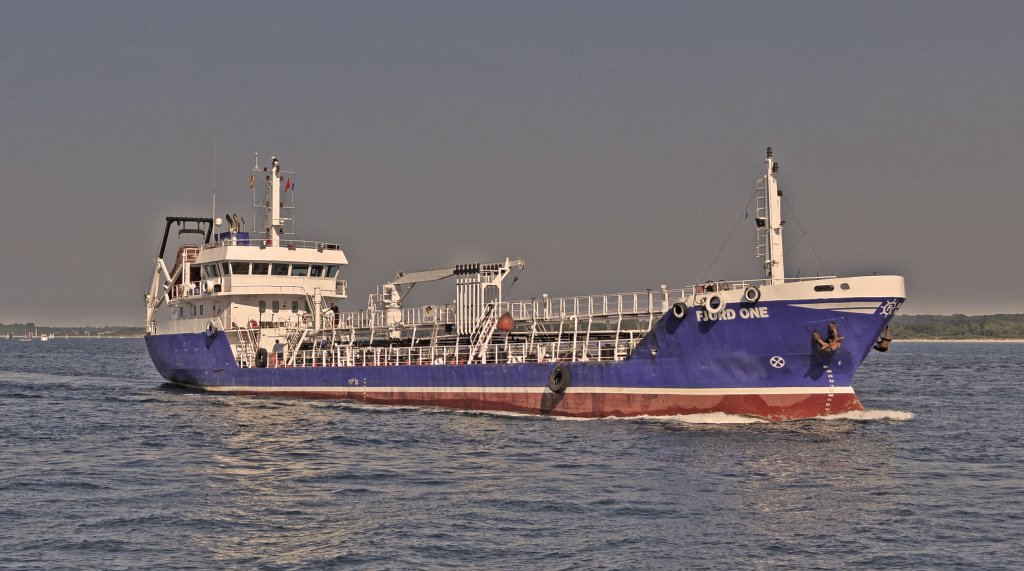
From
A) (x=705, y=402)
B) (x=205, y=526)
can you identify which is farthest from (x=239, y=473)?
(x=705, y=402)

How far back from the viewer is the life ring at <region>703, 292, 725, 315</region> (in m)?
34.4

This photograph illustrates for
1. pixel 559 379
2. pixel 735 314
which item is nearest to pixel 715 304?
pixel 735 314

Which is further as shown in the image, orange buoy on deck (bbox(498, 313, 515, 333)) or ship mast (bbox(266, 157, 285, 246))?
ship mast (bbox(266, 157, 285, 246))

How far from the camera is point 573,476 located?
85.9ft

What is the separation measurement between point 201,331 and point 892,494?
4302 centimetres

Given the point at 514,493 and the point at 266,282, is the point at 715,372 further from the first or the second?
the point at 266,282

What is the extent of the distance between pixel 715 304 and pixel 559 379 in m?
7.59

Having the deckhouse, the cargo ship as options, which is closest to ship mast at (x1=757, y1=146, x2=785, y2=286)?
the cargo ship

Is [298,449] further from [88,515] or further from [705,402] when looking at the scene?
[705,402]

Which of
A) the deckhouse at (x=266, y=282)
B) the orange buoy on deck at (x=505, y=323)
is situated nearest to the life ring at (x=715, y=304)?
the orange buoy on deck at (x=505, y=323)

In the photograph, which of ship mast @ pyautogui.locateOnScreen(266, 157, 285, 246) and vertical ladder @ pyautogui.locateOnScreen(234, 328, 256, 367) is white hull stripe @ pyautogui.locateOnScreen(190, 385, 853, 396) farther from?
ship mast @ pyautogui.locateOnScreen(266, 157, 285, 246)

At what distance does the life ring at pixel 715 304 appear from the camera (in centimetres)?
3438

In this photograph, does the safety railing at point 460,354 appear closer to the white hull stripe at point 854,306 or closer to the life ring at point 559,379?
the life ring at point 559,379

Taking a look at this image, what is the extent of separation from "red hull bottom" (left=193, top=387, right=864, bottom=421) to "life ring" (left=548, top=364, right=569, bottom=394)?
1.12 ft
